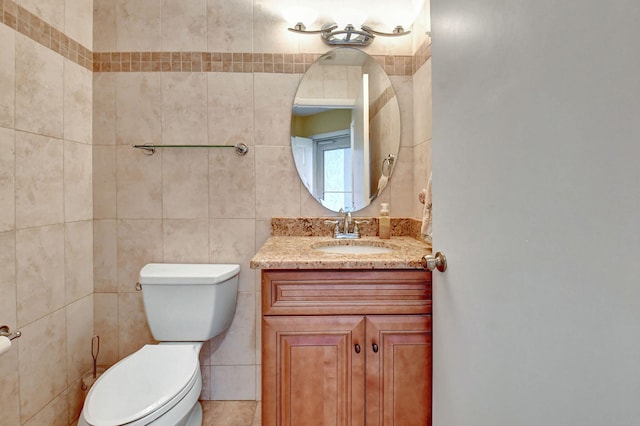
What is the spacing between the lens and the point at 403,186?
1778 millimetres

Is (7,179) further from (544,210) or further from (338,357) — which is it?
(544,210)

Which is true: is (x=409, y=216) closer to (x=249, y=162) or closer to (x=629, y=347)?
(x=249, y=162)

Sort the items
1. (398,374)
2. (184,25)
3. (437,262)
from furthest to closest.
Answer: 1. (184,25)
2. (398,374)
3. (437,262)

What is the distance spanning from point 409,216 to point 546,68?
1.30m

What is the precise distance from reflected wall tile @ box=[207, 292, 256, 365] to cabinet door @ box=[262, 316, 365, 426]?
0.62 meters

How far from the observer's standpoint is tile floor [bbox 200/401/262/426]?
160cm

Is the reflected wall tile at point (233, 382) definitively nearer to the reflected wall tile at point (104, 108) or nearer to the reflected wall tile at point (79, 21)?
the reflected wall tile at point (104, 108)

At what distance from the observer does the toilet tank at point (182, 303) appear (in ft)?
4.84

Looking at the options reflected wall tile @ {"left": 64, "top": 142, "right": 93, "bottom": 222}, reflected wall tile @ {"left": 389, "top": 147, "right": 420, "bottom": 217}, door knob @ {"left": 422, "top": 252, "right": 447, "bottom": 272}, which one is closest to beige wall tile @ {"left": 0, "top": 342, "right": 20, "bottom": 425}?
reflected wall tile @ {"left": 64, "top": 142, "right": 93, "bottom": 222}

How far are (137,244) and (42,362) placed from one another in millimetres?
621

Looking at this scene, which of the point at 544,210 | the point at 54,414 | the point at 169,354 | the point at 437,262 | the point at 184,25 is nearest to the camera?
the point at 544,210

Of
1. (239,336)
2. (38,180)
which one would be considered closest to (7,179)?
(38,180)

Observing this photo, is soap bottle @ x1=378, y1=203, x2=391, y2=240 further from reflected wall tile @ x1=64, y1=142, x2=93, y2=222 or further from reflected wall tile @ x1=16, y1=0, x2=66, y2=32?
reflected wall tile @ x1=16, y1=0, x2=66, y2=32

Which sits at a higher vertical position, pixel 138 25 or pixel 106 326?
pixel 138 25
